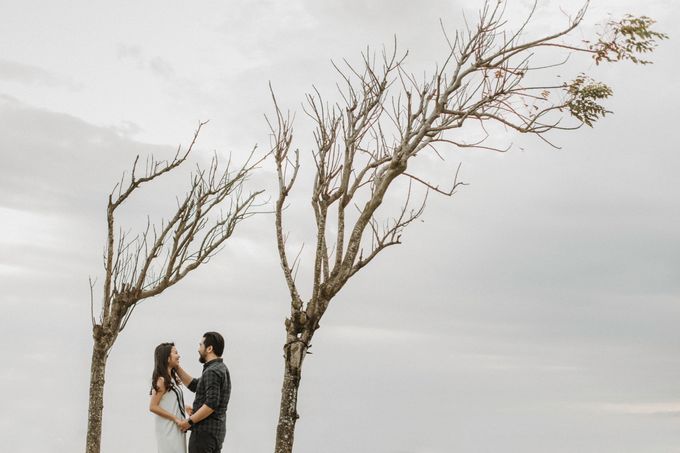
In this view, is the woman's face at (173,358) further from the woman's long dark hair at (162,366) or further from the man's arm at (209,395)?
the man's arm at (209,395)

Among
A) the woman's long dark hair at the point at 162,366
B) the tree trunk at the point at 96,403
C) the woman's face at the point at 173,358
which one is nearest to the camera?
the woman's long dark hair at the point at 162,366

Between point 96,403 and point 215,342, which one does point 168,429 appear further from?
point 96,403

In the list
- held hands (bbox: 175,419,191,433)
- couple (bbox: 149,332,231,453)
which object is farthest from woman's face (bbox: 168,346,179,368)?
held hands (bbox: 175,419,191,433)

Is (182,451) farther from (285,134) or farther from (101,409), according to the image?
(285,134)

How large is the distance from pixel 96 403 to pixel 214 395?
4792 mm

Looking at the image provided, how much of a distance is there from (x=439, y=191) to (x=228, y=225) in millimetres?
4446

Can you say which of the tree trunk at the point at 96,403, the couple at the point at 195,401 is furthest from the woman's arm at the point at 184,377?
the tree trunk at the point at 96,403

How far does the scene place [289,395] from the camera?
9.62 meters

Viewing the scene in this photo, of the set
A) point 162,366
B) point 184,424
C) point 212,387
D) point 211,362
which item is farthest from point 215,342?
point 184,424

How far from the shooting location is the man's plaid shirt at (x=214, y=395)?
7.82m

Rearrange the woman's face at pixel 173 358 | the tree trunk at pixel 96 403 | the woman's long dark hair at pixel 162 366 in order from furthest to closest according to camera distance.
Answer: the tree trunk at pixel 96 403 < the woman's face at pixel 173 358 < the woman's long dark hair at pixel 162 366

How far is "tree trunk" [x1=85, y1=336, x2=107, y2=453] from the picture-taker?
11.8 m

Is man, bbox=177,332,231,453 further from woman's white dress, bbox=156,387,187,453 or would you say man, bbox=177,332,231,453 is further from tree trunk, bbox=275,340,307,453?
tree trunk, bbox=275,340,307,453

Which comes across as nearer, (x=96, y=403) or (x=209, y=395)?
(x=209, y=395)
